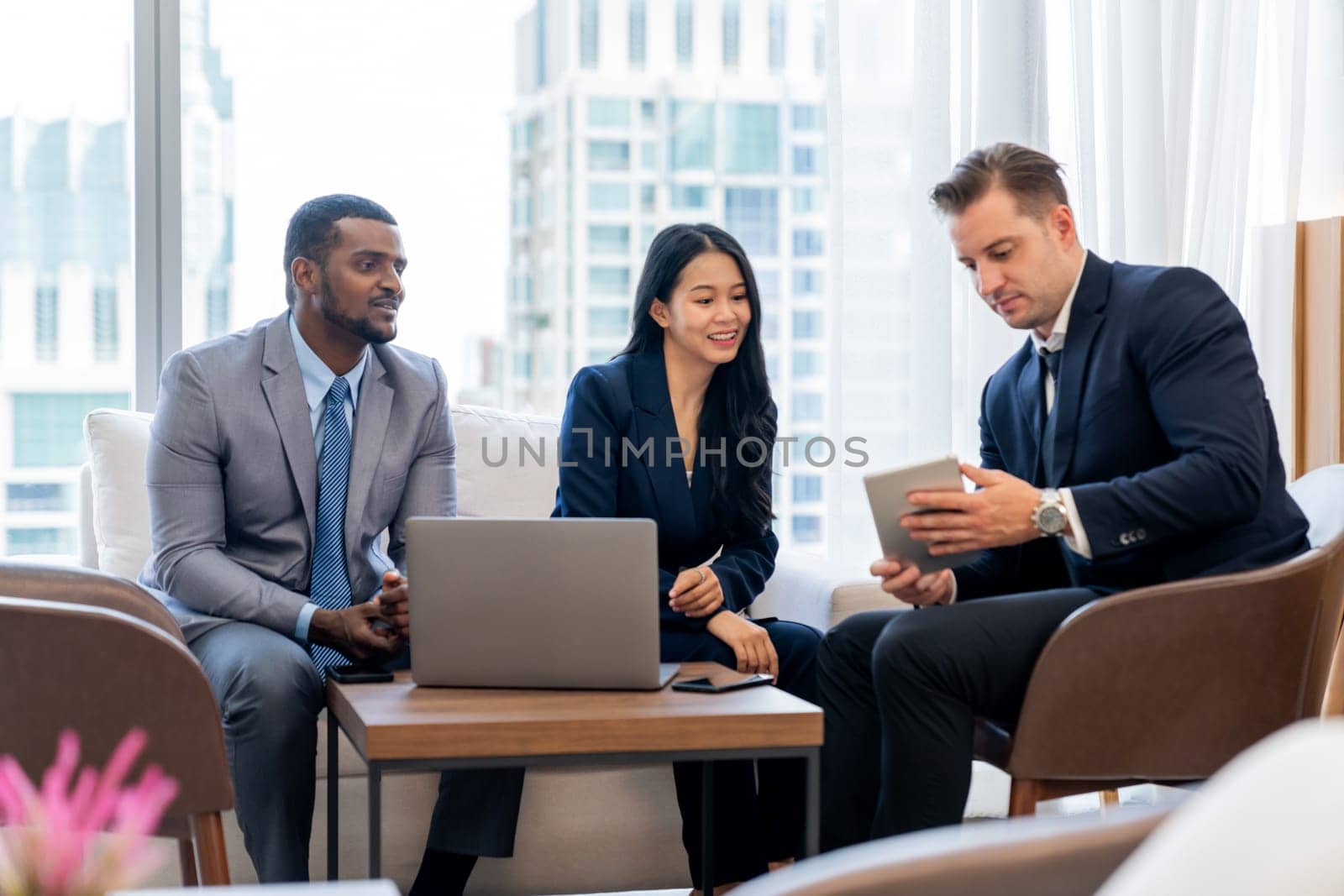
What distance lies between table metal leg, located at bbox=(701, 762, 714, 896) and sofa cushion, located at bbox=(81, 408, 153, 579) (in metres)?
1.27

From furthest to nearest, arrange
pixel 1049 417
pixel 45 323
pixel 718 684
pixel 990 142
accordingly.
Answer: pixel 990 142
pixel 45 323
pixel 1049 417
pixel 718 684

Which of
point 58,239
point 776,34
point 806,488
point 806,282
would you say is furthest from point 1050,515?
point 58,239

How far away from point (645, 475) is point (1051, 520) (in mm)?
833

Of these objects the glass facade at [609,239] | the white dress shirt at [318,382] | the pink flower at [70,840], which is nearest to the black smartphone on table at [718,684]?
the white dress shirt at [318,382]

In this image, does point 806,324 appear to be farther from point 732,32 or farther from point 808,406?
point 732,32

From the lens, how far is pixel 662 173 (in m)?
3.75

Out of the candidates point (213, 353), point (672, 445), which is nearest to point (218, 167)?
point (213, 353)

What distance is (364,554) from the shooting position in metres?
2.66

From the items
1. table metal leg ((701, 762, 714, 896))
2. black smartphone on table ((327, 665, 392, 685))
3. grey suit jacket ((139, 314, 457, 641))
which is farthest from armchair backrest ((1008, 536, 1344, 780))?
grey suit jacket ((139, 314, 457, 641))

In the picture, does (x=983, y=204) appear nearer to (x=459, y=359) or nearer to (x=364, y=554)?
(x=364, y=554)

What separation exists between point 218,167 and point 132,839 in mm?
2952

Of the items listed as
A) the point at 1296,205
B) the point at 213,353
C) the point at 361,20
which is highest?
the point at 361,20

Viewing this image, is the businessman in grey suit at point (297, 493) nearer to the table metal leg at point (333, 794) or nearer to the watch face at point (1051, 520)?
the table metal leg at point (333, 794)

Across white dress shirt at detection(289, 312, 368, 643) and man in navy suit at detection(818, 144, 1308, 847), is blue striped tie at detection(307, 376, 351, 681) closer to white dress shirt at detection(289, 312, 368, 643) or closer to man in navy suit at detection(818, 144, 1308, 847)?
white dress shirt at detection(289, 312, 368, 643)
